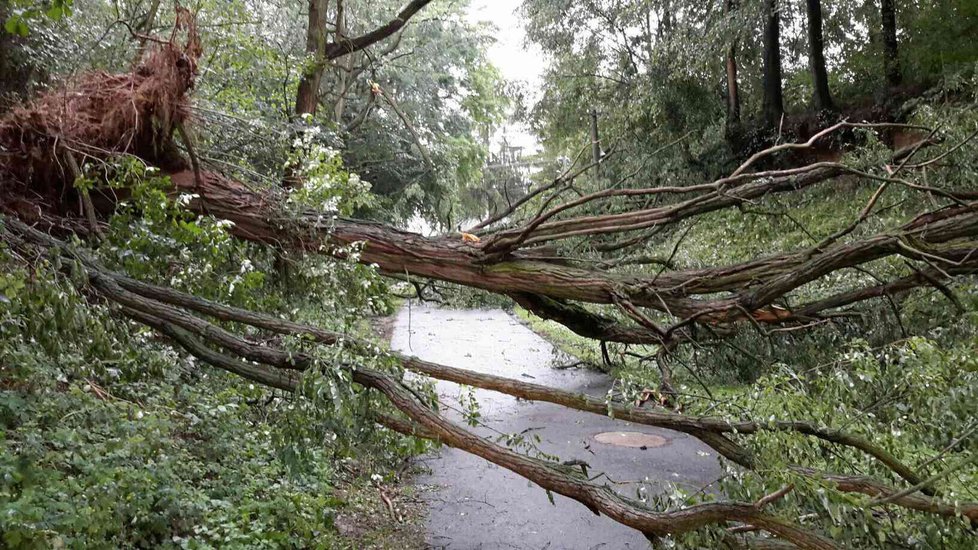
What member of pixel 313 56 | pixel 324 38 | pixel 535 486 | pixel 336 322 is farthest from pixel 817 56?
pixel 336 322

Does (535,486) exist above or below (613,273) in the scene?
below

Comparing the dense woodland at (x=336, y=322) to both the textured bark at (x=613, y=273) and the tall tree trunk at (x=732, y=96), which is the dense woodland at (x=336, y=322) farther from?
the tall tree trunk at (x=732, y=96)

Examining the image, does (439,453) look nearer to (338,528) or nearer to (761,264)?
(338,528)

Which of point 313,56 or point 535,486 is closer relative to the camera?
point 535,486

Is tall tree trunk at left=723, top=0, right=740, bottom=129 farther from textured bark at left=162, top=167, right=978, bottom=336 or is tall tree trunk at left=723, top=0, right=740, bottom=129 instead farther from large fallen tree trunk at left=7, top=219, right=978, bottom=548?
large fallen tree trunk at left=7, top=219, right=978, bottom=548

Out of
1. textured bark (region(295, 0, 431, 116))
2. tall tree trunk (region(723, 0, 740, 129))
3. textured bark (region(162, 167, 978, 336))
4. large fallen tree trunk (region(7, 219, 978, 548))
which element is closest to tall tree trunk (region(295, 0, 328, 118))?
textured bark (region(295, 0, 431, 116))

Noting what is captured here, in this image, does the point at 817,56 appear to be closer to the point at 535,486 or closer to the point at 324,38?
the point at 324,38

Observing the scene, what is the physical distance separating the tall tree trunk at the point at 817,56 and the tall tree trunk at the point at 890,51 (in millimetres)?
1183

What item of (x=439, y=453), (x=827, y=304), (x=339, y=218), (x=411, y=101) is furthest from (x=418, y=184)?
(x=827, y=304)

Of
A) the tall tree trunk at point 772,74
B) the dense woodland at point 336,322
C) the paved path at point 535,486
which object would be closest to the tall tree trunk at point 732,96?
the tall tree trunk at point 772,74

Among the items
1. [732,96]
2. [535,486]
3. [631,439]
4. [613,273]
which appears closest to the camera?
[613,273]

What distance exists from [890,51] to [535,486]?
42.3 feet

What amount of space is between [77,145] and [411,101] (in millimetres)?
16738

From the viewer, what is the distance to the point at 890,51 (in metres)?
14.6
